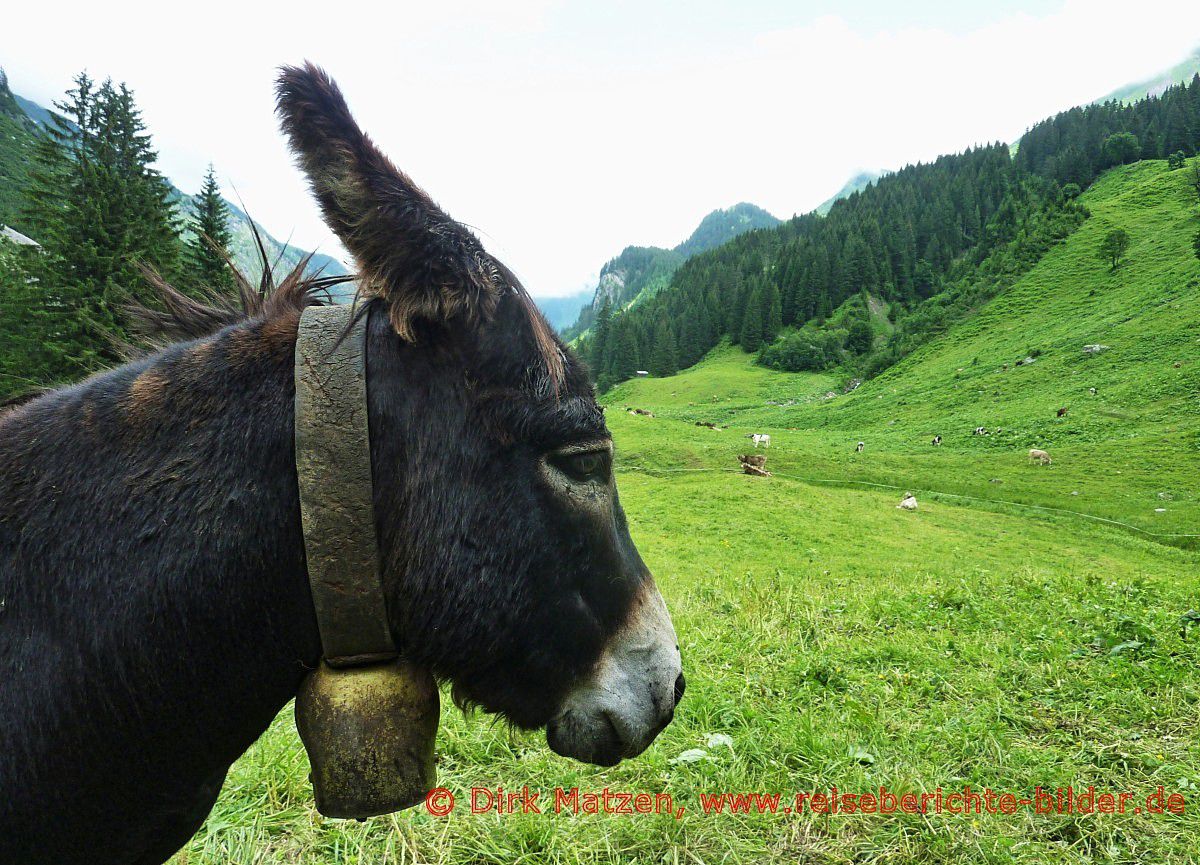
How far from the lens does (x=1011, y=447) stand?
1382 inches

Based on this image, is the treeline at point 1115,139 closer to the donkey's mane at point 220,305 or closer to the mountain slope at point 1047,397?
the mountain slope at point 1047,397

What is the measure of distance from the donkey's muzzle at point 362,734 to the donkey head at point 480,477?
89mm

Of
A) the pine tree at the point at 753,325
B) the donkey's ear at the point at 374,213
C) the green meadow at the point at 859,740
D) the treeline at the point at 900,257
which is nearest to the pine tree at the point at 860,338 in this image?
the treeline at the point at 900,257

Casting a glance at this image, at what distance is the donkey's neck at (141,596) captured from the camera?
121 cm

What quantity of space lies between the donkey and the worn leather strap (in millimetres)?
52

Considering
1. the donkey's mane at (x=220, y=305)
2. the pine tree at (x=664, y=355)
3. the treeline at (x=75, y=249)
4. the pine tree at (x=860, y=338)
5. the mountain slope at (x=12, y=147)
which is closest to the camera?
the donkey's mane at (x=220, y=305)

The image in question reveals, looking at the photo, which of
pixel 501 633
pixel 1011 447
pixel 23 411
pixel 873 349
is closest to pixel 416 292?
pixel 501 633

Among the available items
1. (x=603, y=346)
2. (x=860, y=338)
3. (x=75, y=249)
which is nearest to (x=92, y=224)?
(x=75, y=249)

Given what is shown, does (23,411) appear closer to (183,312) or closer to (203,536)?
(183,312)

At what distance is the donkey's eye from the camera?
1.46m

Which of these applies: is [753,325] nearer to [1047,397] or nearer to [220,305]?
[1047,397]

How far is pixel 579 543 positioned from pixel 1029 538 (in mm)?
25594

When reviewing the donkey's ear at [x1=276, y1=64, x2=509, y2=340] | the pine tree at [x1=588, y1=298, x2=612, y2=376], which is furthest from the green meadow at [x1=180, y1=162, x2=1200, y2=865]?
the pine tree at [x1=588, y1=298, x2=612, y2=376]

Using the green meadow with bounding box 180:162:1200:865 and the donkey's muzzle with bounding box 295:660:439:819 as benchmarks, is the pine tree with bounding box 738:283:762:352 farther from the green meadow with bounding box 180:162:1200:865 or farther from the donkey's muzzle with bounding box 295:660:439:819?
the donkey's muzzle with bounding box 295:660:439:819
